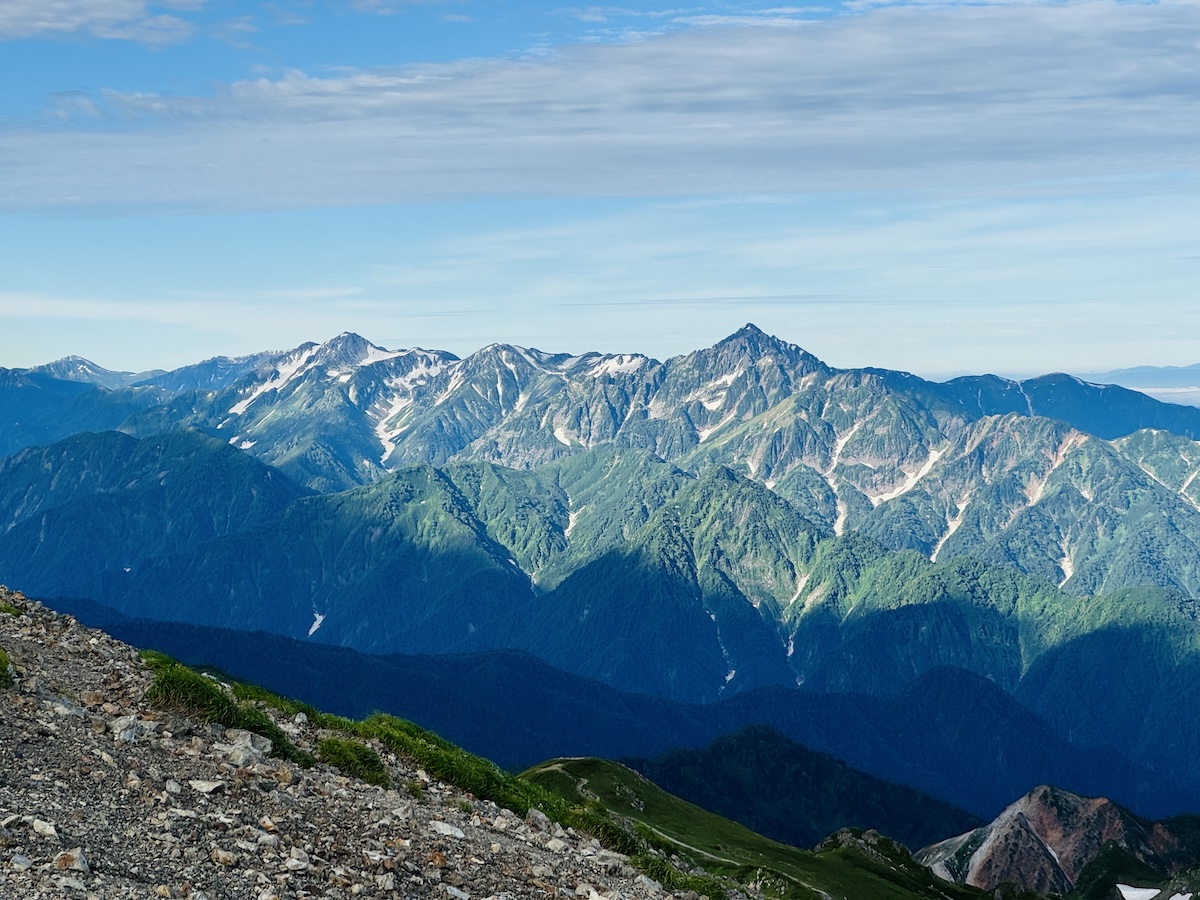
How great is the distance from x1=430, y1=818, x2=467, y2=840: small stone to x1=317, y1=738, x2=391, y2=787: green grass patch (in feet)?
8.98

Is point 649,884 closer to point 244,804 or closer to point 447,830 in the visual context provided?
point 447,830

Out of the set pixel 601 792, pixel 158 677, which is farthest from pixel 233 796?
pixel 601 792

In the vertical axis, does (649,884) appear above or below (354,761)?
below

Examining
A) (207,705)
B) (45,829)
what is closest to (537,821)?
(207,705)

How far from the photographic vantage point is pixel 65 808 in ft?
68.7

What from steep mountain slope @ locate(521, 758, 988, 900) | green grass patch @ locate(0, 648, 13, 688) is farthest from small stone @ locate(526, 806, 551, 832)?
steep mountain slope @ locate(521, 758, 988, 900)

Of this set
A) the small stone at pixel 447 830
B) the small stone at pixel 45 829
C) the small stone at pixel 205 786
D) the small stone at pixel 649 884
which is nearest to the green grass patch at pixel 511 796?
the small stone at pixel 649 884

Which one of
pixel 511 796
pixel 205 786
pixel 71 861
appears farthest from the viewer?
pixel 511 796

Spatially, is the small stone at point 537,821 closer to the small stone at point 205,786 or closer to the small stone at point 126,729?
the small stone at point 205,786

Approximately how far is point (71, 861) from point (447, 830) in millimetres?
7890

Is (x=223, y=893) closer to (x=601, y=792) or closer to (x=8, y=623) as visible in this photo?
(x=8, y=623)

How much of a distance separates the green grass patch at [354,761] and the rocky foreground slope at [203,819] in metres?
0.43

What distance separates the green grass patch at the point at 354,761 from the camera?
27.9 m

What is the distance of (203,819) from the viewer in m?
21.7
